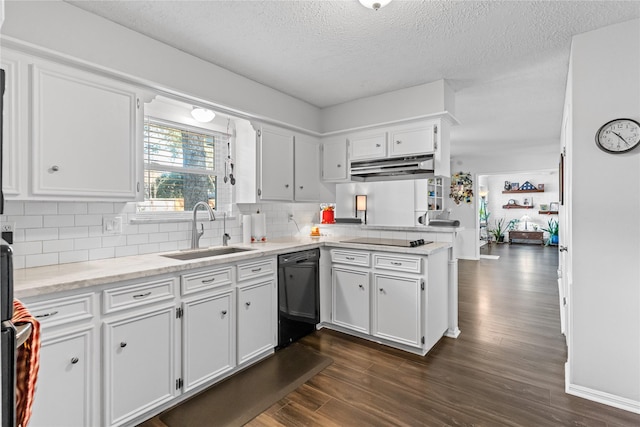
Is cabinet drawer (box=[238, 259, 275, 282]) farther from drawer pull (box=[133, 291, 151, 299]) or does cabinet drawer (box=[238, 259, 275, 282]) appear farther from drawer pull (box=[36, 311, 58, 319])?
drawer pull (box=[36, 311, 58, 319])

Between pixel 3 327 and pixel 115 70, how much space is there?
2180 millimetres

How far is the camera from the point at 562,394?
7.66 feet

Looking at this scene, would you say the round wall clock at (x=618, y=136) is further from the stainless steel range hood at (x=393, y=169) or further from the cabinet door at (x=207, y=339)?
the cabinet door at (x=207, y=339)

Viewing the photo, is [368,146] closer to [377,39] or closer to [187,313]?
[377,39]

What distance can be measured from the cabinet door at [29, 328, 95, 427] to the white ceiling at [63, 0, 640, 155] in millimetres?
2038

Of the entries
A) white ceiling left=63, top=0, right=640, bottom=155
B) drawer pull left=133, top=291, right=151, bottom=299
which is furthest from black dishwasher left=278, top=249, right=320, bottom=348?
white ceiling left=63, top=0, right=640, bottom=155

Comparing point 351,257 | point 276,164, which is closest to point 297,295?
point 351,257

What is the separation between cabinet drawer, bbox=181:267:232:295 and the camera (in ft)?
7.37

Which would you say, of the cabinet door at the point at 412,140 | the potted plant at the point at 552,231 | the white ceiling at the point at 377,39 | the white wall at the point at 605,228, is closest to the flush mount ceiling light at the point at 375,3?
the white ceiling at the point at 377,39

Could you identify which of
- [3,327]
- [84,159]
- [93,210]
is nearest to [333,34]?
[84,159]

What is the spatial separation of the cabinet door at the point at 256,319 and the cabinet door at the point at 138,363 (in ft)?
1.88

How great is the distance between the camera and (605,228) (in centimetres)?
224

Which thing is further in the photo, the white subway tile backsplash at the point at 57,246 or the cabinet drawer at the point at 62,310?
the white subway tile backsplash at the point at 57,246

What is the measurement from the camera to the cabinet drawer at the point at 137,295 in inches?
73.4
